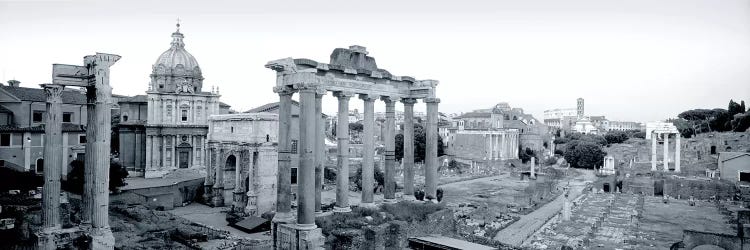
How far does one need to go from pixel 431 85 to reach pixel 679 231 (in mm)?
16972

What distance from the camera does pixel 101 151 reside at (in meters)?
13.5

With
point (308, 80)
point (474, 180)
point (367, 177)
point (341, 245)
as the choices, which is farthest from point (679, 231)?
point (474, 180)

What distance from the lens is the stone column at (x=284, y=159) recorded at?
1376 centimetres

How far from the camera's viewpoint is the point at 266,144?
2841cm

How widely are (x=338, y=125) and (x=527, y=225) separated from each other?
18843 millimetres

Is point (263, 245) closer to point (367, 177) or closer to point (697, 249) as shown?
point (367, 177)

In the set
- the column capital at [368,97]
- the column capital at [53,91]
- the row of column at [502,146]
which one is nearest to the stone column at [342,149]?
the column capital at [368,97]

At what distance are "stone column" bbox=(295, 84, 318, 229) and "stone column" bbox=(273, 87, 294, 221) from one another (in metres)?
0.61

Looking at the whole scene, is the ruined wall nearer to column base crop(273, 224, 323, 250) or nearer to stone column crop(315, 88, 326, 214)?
stone column crop(315, 88, 326, 214)

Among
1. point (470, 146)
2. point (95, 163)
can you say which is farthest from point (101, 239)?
point (470, 146)

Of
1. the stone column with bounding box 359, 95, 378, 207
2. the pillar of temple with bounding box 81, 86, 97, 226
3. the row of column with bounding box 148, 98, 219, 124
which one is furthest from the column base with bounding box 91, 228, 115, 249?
the row of column with bounding box 148, 98, 219, 124

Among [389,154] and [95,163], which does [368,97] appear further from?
[95,163]

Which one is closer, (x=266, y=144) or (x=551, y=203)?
(x=266, y=144)

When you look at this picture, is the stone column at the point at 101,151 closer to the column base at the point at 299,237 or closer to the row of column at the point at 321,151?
the row of column at the point at 321,151
